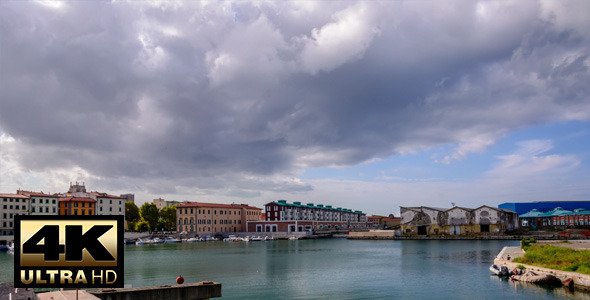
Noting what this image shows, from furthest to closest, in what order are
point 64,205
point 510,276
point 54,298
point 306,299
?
point 64,205
point 510,276
point 306,299
point 54,298

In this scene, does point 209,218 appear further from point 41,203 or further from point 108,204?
point 41,203

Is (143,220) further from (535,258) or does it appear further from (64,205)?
(535,258)

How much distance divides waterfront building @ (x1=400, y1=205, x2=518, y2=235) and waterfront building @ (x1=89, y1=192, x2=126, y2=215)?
86.7 meters

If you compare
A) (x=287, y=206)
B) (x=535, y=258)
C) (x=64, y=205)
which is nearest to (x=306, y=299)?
(x=535, y=258)

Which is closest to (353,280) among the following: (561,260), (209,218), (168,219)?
(561,260)

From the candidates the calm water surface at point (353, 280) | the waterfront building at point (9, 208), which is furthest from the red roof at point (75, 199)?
the calm water surface at point (353, 280)

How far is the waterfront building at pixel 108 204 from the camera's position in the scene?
134 meters

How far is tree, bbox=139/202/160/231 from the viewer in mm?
147000

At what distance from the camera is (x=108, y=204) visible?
453 feet

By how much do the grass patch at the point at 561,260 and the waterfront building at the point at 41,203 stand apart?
115126 millimetres

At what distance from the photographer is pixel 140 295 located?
19391 millimetres

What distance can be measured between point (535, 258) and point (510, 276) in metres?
4.33

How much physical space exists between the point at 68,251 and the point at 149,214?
14362 cm

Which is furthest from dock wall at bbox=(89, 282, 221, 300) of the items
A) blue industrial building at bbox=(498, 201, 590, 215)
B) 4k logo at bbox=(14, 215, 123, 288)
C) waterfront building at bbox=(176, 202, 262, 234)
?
blue industrial building at bbox=(498, 201, 590, 215)
